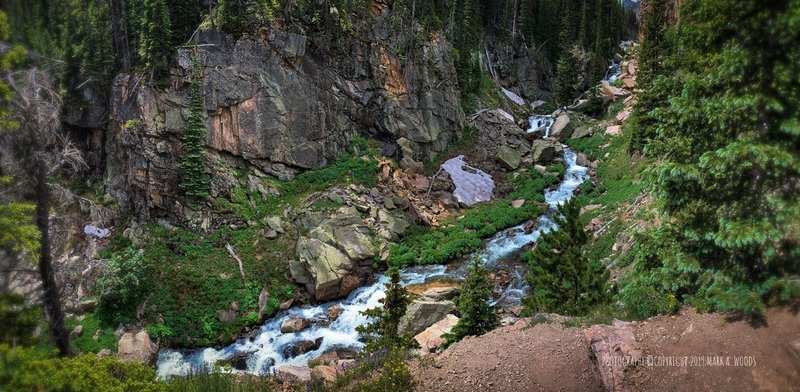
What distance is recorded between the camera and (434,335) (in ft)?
48.7

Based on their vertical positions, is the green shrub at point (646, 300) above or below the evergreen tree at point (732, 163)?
below

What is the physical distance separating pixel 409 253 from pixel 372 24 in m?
18.5

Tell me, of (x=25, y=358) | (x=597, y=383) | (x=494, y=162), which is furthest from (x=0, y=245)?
(x=494, y=162)

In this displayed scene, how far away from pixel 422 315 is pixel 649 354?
10031mm

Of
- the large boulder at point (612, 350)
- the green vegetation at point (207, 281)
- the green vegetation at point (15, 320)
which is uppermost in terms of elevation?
the green vegetation at point (15, 320)

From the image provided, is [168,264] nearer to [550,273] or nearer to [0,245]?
[0,245]

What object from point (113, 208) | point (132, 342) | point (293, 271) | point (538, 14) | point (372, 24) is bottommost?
point (132, 342)

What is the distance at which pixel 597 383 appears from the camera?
847 cm

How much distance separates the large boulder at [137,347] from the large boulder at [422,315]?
10086mm

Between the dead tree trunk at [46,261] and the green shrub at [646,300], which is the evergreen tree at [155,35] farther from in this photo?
the green shrub at [646,300]

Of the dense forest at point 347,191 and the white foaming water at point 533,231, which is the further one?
the white foaming water at point 533,231

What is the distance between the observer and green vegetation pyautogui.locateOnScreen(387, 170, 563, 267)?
24312 millimetres

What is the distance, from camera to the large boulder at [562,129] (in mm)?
39812

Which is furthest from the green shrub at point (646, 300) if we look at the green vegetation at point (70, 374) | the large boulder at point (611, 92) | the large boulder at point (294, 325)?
the large boulder at point (611, 92)
